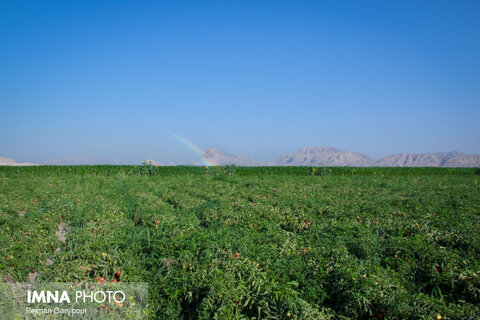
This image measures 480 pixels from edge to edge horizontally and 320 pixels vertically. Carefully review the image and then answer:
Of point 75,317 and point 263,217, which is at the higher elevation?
point 263,217

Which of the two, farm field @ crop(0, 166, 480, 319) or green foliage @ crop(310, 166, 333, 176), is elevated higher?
green foliage @ crop(310, 166, 333, 176)

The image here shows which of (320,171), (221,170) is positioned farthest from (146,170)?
(320,171)

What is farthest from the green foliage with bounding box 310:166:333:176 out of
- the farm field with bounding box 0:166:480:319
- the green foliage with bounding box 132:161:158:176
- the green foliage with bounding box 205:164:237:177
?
the farm field with bounding box 0:166:480:319

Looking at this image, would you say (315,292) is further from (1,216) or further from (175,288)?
(1,216)

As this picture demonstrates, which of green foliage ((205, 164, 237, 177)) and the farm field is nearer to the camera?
the farm field

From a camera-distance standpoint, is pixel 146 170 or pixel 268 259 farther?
pixel 146 170

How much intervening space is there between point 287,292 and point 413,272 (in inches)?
95.2

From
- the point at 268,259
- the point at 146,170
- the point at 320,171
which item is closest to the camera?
the point at 268,259

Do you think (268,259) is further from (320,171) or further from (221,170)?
(320,171)

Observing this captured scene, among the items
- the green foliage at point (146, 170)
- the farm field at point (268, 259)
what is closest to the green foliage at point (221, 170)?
the green foliage at point (146, 170)

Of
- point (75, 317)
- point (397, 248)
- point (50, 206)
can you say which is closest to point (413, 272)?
point (397, 248)

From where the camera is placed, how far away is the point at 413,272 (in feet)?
17.2

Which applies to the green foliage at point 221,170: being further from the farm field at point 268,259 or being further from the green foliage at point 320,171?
the farm field at point 268,259

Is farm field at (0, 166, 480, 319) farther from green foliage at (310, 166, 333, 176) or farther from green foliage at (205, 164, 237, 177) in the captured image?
green foliage at (310, 166, 333, 176)
